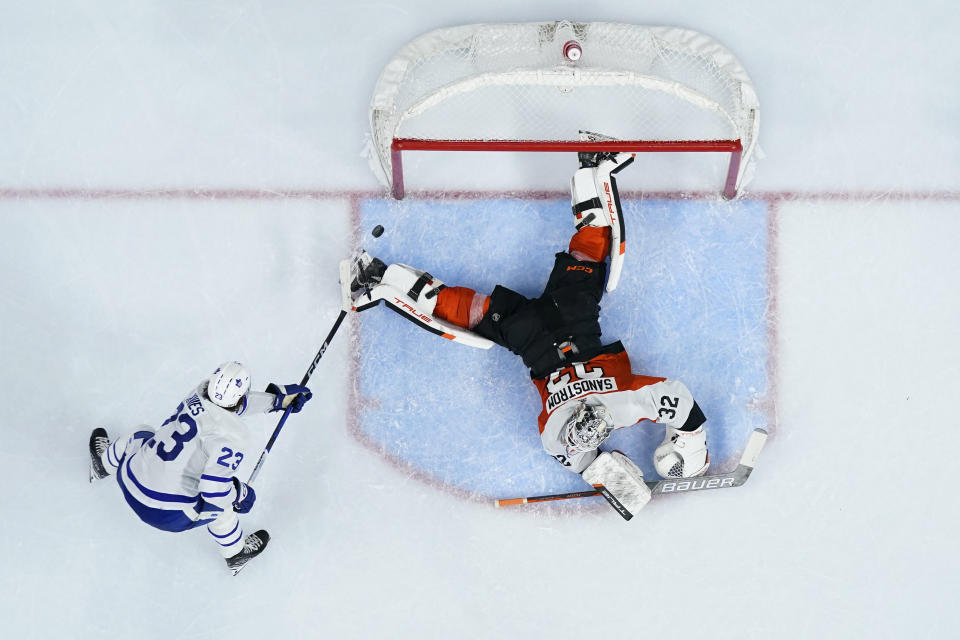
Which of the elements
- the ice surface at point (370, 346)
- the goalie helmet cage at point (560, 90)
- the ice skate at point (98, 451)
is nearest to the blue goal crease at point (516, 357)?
the ice surface at point (370, 346)

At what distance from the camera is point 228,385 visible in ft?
9.91

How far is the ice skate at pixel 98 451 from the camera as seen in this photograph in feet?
11.3

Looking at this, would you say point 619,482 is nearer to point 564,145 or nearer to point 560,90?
point 564,145

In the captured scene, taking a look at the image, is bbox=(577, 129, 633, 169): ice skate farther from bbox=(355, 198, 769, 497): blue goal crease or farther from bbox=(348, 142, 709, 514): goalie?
bbox=(355, 198, 769, 497): blue goal crease

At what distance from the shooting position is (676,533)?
3576mm

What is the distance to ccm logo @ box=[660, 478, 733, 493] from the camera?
347 cm

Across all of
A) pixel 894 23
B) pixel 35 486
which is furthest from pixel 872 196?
pixel 35 486

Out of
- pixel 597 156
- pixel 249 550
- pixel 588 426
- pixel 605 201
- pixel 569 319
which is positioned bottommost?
pixel 249 550

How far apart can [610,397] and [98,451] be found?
2.11 metres

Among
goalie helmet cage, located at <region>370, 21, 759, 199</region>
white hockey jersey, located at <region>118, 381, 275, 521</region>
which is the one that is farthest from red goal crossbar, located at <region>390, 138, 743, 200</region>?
white hockey jersey, located at <region>118, 381, 275, 521</region>

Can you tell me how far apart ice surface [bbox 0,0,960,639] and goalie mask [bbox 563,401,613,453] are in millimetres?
454

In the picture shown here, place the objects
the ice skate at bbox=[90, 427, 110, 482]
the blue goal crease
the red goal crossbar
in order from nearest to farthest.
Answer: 1. the red goal crossbar
2. the ice skate at bbox=[90, 427, 110, 482]
3. the blue goal crease

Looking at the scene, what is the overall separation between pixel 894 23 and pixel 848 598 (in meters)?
2.53

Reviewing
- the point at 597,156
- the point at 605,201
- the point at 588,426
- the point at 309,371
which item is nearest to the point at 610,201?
the point at 605,201
